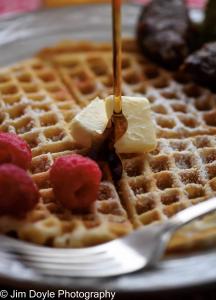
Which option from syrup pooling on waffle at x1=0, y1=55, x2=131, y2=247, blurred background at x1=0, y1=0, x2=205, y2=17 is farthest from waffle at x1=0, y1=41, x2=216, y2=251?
blurred background at x1=0, y1=0, x2=205, y2=17

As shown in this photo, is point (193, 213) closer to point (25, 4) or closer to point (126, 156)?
point (126, 156)

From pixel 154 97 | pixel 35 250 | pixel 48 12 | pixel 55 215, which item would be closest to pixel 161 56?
pixel 154 97

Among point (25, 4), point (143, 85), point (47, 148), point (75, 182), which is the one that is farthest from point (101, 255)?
point (25, 4)

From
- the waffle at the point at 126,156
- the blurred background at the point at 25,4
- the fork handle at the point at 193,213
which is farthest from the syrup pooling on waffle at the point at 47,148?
the blurred background at the point at 25,4

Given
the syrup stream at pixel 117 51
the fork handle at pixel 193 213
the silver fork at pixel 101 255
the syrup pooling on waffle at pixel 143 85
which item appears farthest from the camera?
the syrup pooling on waffle at pixel 143 85

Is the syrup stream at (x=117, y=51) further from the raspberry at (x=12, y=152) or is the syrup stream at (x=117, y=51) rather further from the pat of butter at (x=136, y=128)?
the raspberry at (x=12, y=152)
